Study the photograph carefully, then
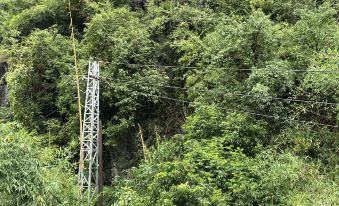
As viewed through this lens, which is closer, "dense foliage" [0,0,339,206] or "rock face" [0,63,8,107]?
"dense foliage" [0,0,339,206]

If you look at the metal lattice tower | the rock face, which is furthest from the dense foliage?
the rock face

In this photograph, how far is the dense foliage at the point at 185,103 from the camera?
814 cm

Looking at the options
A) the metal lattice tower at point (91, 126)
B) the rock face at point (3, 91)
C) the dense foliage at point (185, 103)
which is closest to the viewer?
the dense foliage at point (185, 103)

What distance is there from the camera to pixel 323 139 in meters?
10.0

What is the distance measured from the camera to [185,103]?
13.8m

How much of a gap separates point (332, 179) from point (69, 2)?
13938 millimetres

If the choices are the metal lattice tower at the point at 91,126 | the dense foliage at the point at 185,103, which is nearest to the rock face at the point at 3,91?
the dense foliage at the point at 185,103

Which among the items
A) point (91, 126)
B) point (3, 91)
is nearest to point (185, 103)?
point (91, 126)

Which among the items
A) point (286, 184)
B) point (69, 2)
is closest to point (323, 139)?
point (286, 184)

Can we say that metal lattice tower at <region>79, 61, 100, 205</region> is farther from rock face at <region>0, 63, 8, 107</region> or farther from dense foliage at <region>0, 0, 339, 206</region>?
rock face at <region>0, 63, 8, 107</region>

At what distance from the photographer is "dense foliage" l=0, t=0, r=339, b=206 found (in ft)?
26.7

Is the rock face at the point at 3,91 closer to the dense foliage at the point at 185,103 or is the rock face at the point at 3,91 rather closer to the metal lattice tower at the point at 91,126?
the dense foliage at the point at 185,103

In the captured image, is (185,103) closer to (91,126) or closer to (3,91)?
(91,126)

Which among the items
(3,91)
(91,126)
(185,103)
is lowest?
(91,126)
